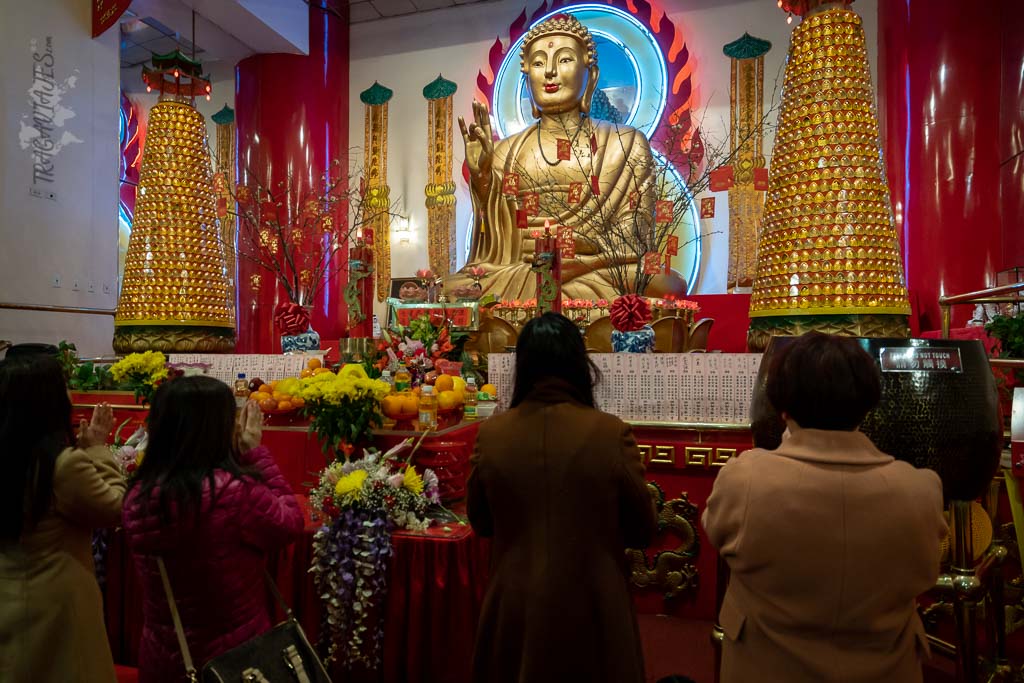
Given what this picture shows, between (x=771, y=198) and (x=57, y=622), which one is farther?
(x=771, y=198)

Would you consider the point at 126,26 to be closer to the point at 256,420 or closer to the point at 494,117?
the point at 494,117

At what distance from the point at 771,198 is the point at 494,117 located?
5103mm

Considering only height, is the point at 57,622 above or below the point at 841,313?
below

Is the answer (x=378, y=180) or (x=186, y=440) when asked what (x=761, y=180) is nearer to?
(x=186, y=440)

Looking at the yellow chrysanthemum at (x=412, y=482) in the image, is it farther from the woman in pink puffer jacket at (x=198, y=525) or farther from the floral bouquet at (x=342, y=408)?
the woman in pink puffer jacket at (x=198, y=525)

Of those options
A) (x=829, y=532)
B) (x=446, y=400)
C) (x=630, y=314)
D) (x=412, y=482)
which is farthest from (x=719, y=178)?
(x=829, y=532)

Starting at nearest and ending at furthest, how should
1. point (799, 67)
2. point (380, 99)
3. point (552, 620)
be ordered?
1. point (552, 620)
2. point (799, 67)
3. point (380, 99)

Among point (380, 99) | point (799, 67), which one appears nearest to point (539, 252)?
point (799, 67)

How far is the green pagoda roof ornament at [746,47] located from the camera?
6555 millimetres

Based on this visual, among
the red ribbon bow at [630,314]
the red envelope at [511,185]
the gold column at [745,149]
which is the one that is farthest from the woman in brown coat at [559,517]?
the gold column at [745,149]

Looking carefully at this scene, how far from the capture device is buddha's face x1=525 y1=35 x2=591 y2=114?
21.0 feet

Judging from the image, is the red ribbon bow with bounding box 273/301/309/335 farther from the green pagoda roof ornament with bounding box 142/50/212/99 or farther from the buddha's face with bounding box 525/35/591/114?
the buddha's face with bounding box 525/35/591/114

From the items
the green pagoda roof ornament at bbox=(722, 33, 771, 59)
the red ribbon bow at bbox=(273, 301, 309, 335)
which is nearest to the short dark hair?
the red ribbon bow at bbox=(273, 301, 309, 335)

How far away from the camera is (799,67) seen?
293 cm
